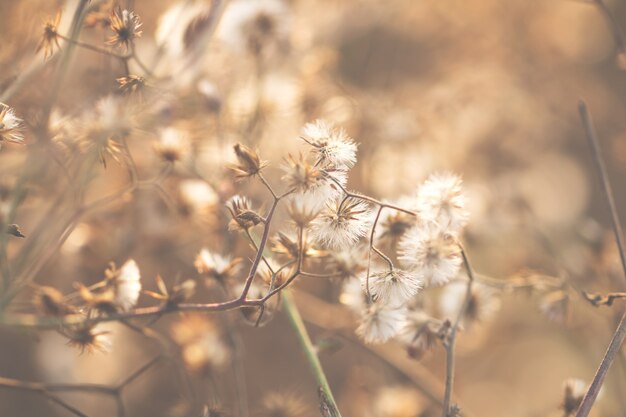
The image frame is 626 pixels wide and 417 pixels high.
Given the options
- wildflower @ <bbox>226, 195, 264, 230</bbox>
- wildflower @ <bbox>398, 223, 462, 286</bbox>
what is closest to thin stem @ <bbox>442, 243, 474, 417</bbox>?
wildflower @ <bbox>398, 223, 462, 286</bbox>

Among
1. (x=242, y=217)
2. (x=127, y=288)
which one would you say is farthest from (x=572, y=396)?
(x=127, y=288)

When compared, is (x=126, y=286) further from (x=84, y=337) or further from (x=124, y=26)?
(x=124, y=26)

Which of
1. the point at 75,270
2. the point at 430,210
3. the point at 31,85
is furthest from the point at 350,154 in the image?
the point at 75,270

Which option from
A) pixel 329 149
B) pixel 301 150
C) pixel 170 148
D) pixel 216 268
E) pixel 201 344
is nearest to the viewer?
pixel 329 149

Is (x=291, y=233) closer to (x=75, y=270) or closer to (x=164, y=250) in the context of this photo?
(x=164, y=250)

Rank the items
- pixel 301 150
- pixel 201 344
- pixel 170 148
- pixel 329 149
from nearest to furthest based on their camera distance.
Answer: pixel 329 149 < pixel 170 148 < pixel 201 344 < pixel 301 150

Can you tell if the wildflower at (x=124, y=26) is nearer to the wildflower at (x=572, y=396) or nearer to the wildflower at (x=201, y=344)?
the wildflower at (x=201, y=344)

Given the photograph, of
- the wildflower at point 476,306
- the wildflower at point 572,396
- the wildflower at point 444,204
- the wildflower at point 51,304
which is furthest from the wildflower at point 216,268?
the wildflower at point 572,396
